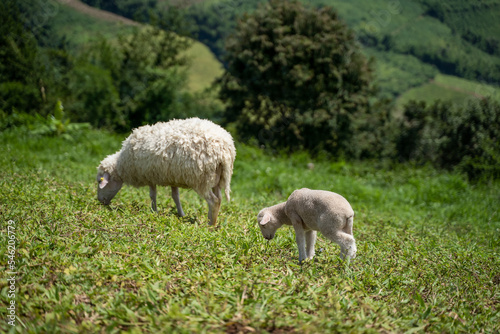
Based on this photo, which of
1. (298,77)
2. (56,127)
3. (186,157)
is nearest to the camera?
(186,157)

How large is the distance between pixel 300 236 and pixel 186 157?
79.4 inches

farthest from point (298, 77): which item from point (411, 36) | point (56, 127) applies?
point (411, 36)

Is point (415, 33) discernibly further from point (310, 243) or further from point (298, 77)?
point (310, 243)

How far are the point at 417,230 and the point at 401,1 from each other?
42.9 m

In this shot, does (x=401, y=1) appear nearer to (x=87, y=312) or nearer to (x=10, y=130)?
(x=10, y=130)

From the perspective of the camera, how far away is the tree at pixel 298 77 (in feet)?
57.0

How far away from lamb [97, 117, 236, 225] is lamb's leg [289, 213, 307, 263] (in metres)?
1.59

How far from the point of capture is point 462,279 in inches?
172

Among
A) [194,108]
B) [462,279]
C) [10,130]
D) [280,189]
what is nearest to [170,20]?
[194,108]

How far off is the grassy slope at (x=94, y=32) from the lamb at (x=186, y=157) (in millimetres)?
38275

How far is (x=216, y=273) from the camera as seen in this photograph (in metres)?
3.73

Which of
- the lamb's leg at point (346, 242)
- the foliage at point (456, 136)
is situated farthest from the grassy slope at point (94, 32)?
the lamb's leg at point (346, 242)

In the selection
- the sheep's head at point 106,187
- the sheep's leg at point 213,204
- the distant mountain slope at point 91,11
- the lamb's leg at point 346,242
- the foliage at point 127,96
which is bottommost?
the distant mountain slope at point 91,11

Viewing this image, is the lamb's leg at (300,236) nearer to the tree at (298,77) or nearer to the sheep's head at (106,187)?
the sheep's head at (106,187)
